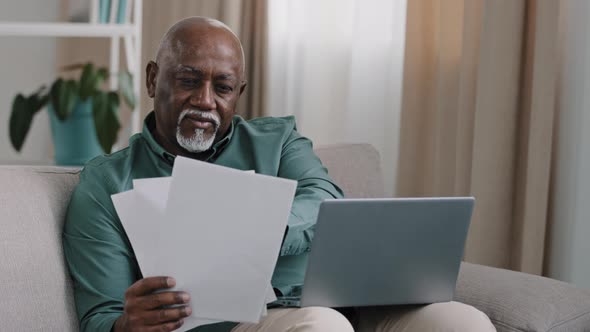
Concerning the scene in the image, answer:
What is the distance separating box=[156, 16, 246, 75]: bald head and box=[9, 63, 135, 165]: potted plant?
1502 millimetres

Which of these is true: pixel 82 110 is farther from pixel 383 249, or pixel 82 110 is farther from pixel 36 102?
pixel 383 249

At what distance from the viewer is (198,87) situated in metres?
1.60

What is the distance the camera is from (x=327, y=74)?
2.98 m

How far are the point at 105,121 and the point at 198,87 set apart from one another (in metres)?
1.56

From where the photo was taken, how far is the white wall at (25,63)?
4.00 meters

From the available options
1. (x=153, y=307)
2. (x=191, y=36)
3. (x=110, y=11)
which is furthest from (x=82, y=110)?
(x=153, y=307)

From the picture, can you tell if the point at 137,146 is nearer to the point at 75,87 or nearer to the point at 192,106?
the point at 192,106

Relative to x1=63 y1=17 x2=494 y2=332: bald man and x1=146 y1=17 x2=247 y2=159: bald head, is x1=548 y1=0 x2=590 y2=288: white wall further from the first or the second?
x1=146 y1=17 x2=247 y2=159: bald head

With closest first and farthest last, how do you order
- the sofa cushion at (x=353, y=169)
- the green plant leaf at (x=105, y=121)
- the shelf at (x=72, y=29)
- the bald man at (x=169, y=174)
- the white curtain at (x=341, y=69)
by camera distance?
the bald man at (x=169, y=174), the sofa cushion at (x=353, y=169), the white curtain at (x=341, y=69), the green plant leaf at (x=105, y=121), the shelf at (x=72, y=29)

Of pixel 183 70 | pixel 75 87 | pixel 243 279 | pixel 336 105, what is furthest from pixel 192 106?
pixel 75 87

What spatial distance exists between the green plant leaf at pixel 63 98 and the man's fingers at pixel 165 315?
6.49 ft

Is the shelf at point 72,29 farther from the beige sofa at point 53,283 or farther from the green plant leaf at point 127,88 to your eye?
the beige sofa at point 53,283

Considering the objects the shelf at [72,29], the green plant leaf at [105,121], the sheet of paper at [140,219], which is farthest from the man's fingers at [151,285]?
the shelf at [72,29]

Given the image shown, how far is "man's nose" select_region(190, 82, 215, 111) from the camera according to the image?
5.21 feet
